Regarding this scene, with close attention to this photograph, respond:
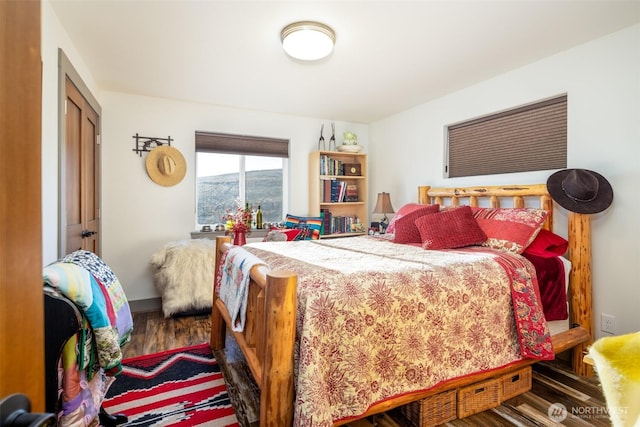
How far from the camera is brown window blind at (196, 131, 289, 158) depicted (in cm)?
393

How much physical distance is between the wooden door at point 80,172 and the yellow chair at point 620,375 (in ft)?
8.71

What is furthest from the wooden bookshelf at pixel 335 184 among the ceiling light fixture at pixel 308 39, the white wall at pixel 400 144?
the ceiling light fixture at pixel 308 39

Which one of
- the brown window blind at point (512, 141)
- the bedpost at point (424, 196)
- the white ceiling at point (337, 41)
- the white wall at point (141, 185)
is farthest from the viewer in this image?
the bedpost at point (424, 196)

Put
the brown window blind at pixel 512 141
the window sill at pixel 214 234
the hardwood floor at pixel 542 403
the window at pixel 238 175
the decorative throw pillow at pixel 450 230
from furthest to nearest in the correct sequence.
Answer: the window at pixel 238 175 → the window sill at pixel 214 234 → the brown window blind at pixel 512 141 → the decorative throw pillow at pixel 450 230 → the hardwood floor at pixel 542 403

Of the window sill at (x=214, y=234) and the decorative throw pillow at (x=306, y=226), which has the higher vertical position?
the decorative throw pillow at (x=306, y=226)

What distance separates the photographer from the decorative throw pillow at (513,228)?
226 cm

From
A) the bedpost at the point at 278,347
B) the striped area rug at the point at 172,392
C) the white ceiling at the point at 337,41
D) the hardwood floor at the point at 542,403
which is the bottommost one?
the striped area rug at the point at 172,392

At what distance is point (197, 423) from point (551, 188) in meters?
2.74

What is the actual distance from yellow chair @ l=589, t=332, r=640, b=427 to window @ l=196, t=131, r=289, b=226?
397 cm

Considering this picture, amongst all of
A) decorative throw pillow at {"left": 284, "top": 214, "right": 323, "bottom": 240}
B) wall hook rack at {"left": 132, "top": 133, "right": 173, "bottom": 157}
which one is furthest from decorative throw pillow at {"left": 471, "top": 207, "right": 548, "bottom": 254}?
wall hook rack at {"left": 132, "top": 133, "right": 173, "bottom": 157}

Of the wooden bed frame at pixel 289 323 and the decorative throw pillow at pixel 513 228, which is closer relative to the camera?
the wooden bed frame at pixel 289 323

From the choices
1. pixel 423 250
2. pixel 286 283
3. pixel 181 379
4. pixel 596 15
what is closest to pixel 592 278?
pixel 423 250

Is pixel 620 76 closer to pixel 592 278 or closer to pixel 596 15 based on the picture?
pixel 596 15

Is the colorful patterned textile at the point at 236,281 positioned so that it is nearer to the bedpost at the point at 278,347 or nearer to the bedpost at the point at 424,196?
the bedpost at the point at 278,347
